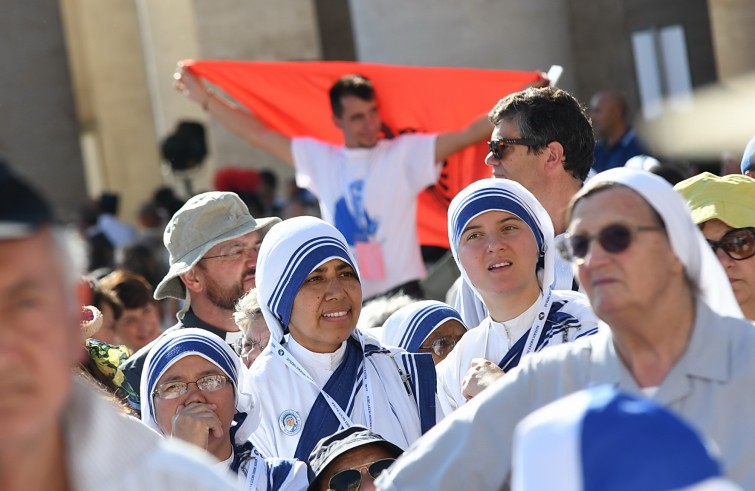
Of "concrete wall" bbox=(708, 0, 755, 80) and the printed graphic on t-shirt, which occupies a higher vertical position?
"concrete wall" bbox=(708, 0, 755, 80)

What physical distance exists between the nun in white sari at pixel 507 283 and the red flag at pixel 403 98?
261 cm

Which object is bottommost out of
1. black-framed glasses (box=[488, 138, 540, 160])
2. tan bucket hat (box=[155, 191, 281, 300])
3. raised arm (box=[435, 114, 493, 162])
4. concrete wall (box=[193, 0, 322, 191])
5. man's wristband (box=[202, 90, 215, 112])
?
tan bucket hat (box=[155, 191, 281, 300])

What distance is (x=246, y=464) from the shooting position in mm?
4496

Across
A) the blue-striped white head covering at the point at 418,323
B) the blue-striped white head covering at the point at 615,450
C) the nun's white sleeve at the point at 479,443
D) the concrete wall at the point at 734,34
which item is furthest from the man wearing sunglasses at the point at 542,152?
the concrete wall at the point at 734,34

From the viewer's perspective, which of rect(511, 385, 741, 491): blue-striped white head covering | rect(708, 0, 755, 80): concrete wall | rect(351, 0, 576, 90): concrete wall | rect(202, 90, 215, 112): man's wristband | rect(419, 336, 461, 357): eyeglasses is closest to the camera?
rect(511, 385, 741, 491): blue-striped white head covering

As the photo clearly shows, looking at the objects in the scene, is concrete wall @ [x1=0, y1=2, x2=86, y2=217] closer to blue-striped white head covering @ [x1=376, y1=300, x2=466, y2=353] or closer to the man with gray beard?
the man with gray beard

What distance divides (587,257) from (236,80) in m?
5.68

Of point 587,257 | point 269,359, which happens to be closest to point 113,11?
point 269,359

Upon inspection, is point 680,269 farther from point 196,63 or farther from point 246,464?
A: point 196,63

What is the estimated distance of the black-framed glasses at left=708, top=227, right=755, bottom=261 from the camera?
492 centimetres

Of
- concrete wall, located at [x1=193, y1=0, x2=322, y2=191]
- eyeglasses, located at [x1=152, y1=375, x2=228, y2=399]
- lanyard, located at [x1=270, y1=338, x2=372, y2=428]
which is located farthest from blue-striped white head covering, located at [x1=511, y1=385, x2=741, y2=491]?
concrete wall, located at [x1=193, y1=0, x2=322, y2=191]

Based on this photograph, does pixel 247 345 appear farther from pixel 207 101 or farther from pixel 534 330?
pixel 207 101

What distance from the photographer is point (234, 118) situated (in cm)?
814

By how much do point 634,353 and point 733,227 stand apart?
1939 mm
